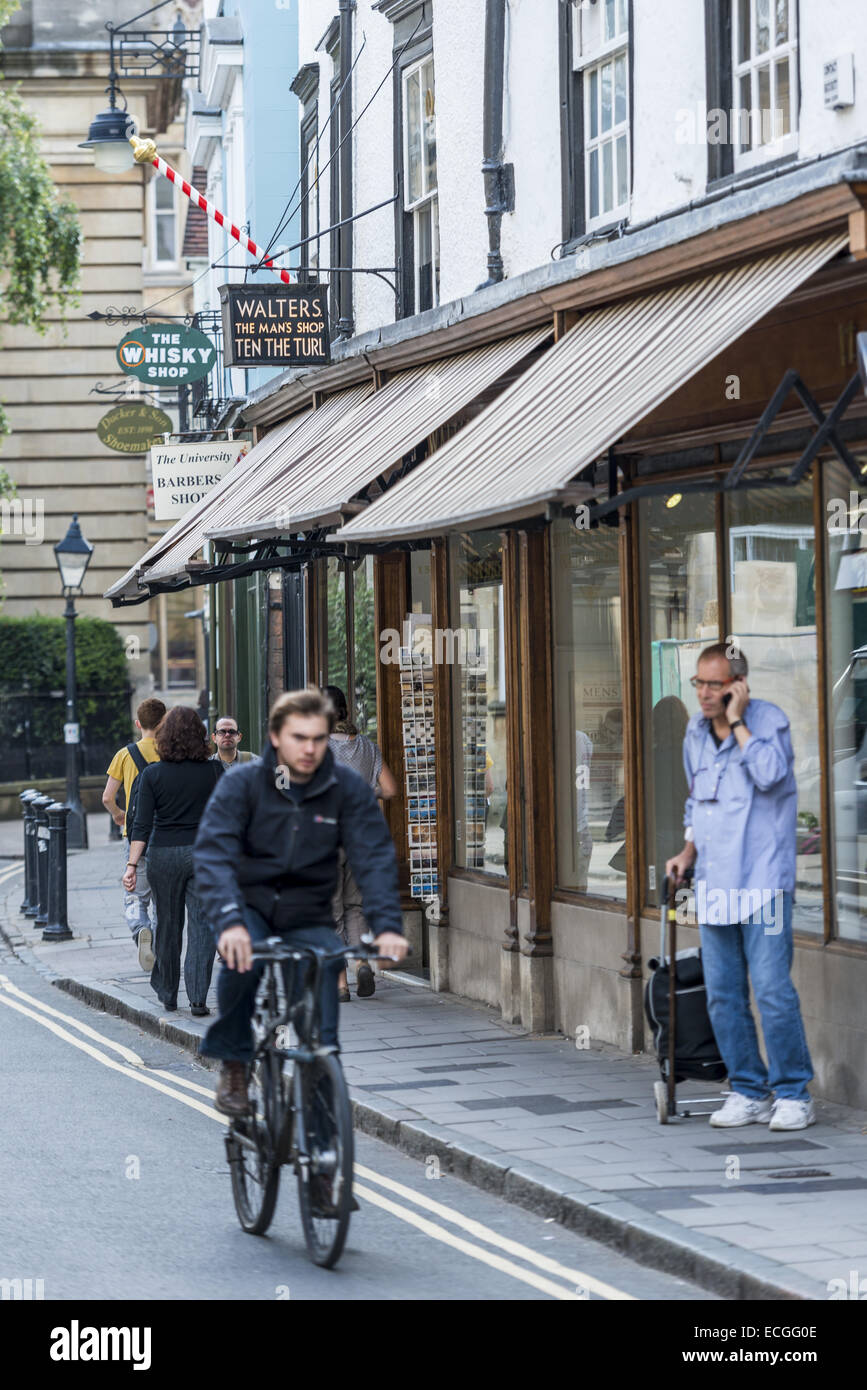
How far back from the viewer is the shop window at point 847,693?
8648 mm

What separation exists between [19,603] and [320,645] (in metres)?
20.4

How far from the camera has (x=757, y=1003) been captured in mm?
8039

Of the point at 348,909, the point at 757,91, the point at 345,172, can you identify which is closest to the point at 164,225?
the point at 345,172

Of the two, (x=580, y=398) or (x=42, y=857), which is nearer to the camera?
(x=580, y=398)

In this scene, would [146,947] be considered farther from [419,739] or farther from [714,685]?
[714,685]

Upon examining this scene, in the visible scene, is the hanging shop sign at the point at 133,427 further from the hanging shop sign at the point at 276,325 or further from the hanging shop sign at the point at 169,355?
the hanging shop sign at the point at 276,325

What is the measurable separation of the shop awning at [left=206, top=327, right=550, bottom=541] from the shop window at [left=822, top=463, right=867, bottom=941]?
8.71 ft

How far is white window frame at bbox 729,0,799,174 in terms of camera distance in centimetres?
876

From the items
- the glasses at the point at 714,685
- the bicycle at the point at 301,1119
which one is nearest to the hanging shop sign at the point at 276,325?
the glasses at the point at 714,685

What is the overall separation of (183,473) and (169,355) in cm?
150

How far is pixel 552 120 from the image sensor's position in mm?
11289

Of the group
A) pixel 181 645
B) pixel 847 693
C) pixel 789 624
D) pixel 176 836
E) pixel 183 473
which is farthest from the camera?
pixel 181 645
